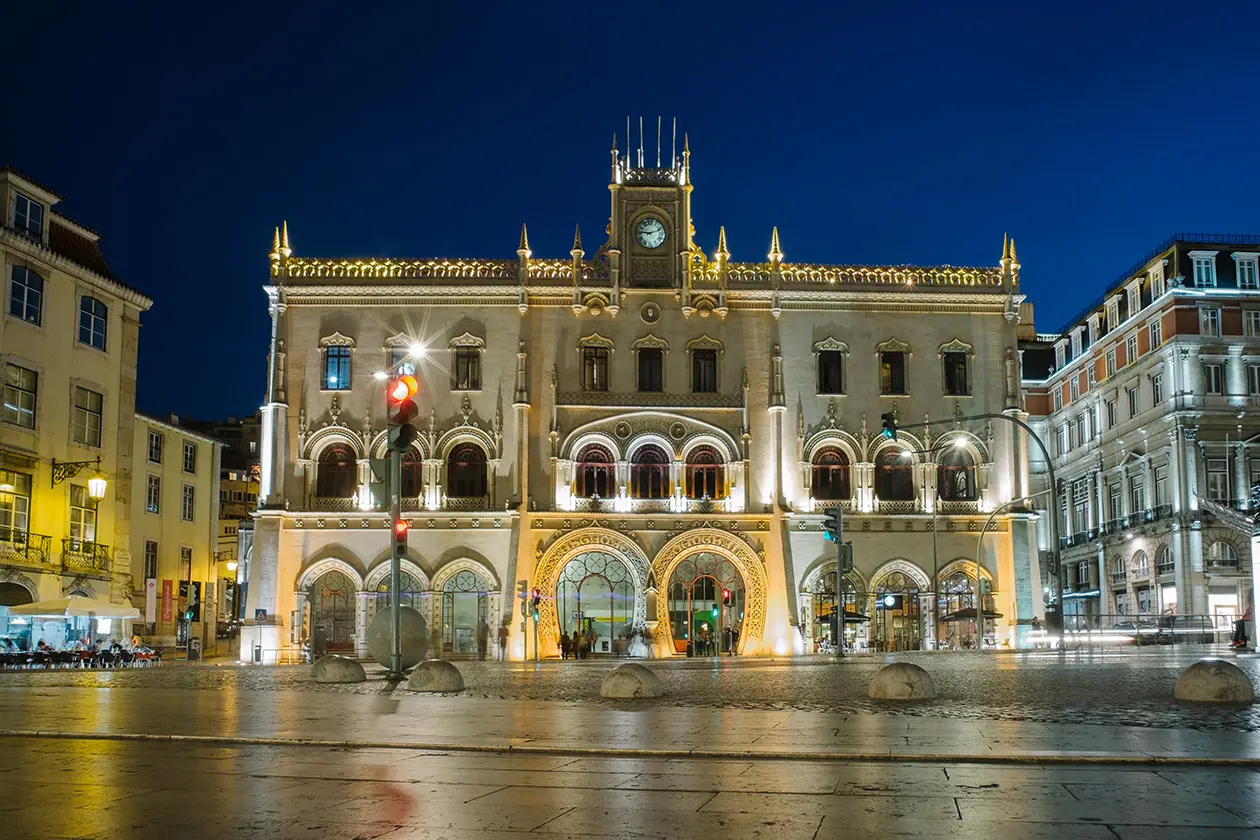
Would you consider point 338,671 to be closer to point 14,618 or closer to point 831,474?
point 14,618

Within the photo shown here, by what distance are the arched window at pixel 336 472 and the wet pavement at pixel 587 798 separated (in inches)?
1548

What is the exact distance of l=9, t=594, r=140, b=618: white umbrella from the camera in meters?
38.5

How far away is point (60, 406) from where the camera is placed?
43.5m

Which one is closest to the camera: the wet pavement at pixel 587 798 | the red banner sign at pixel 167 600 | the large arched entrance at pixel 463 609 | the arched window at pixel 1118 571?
the wet pavement at pixel 587 798

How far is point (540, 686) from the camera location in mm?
24734

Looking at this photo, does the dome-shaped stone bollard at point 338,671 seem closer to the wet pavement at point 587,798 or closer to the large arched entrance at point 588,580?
the wet pavement at point 587,798

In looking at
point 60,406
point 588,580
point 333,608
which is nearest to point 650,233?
point 588,580

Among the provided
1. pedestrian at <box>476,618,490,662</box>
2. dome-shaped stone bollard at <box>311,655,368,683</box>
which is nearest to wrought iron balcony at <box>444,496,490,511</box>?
pedestrian at <box>476,618,490,662</box>

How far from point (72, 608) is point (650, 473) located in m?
21.2

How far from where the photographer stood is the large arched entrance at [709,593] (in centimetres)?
5000

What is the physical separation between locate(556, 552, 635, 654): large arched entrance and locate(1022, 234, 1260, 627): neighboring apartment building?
72.5ft

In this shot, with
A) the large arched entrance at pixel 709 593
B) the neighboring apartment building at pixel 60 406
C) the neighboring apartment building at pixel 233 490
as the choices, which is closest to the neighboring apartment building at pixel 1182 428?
the large arched entrance at pixel 709 593

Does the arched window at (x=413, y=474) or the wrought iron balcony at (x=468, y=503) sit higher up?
the arched window at (x=413, y=474)

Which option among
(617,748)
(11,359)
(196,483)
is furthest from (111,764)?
(196,483)
